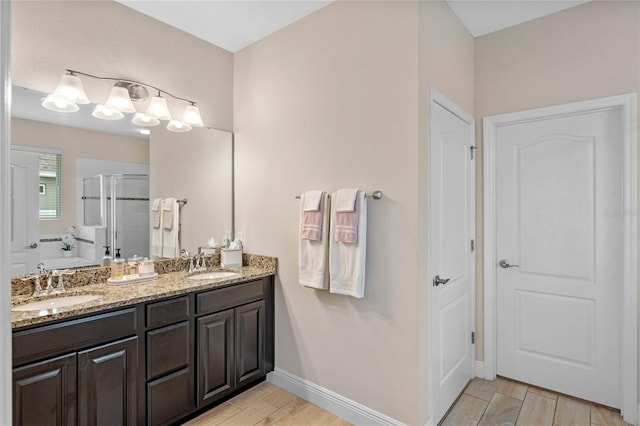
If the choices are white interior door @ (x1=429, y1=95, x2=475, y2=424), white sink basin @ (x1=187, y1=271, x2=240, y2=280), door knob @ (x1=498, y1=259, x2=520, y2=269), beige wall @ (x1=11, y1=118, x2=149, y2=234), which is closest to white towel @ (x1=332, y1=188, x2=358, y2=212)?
white interior door @ (x1=429, y1=95, x2=475, y2=424)

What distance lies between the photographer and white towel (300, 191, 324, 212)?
2.29m

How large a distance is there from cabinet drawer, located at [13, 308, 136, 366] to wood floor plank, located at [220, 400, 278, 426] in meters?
0.91

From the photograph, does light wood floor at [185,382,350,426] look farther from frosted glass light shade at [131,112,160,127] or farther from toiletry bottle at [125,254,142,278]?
frosted glass light shade at [131,112,160,127]

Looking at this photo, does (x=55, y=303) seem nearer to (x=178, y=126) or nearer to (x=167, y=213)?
(x=167, y=213)

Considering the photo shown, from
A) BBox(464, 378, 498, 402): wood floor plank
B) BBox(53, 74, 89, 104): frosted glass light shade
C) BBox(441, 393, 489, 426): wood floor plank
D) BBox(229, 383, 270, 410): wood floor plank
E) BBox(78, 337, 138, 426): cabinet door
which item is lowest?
BBox(229, 383, 270, 410): wood floor plank

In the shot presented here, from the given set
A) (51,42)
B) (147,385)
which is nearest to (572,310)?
(147,385)

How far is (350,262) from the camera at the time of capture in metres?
2.14

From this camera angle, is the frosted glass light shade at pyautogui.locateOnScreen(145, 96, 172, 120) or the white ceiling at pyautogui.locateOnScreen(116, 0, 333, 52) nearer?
the white ceiling at pyautogui.locateOnScreen(116, 0, 333, 52)

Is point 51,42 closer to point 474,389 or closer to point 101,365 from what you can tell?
point 101,365

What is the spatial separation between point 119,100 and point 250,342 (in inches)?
77.4

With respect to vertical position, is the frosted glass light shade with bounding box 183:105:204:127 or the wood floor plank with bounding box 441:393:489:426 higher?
the frosted glass light shade with bounding box 183:105:204:127

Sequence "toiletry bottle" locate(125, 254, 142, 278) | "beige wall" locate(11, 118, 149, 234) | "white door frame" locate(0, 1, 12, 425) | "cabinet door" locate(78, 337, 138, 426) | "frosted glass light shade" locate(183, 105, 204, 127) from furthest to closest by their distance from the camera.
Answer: "frosted glass light shade" locate(183, 105, 204, 127) → "toiletry bottle" locate(125, 254, 142, 278) → "beige wall" locate(11, 118, 149, 234) → "cabinet door" locate(78, 337, 138, 426) → "white door frame" locate(0, 1, 12, 425)

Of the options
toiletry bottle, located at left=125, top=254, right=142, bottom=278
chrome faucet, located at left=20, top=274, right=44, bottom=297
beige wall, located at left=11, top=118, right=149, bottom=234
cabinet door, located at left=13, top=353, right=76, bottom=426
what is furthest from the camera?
toiletry bottle, located at left=125, top=254, right=142, bottom=278

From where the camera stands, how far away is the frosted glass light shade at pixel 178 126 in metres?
2.66
